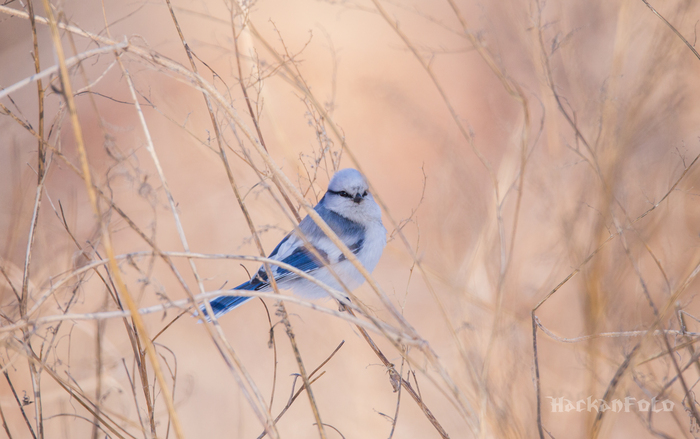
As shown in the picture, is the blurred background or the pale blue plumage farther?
the pale blue plumage

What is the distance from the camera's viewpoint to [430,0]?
3666 millimetres

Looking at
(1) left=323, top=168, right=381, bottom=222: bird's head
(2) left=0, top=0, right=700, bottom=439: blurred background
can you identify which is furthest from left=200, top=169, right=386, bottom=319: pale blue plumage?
(2) left=0, top=0, right=700, bottom=439: blurred background

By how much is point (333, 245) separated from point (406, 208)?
1.42 m

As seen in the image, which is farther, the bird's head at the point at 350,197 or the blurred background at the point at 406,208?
the bird's head at the point at 350,197

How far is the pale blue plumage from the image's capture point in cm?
207

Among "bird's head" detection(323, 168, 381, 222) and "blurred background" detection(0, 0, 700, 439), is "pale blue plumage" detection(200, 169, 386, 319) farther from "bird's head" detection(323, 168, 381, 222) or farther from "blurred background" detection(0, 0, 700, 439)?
"blurred background" detection(0, 0, 700, 439)

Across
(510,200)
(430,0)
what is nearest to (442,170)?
(510,200)

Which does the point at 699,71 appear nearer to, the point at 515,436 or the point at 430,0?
the point at 430,0

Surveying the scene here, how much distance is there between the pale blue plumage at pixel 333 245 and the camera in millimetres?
2068

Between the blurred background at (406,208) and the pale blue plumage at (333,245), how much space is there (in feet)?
0.42

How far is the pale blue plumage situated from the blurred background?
127mm

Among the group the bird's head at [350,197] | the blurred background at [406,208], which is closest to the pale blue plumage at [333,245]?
the bird's head at [350,197]

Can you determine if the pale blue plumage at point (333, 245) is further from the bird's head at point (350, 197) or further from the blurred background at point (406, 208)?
the blurred background at point (406, 208)

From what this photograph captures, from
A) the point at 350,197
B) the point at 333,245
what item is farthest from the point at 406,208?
the point at 333,245
